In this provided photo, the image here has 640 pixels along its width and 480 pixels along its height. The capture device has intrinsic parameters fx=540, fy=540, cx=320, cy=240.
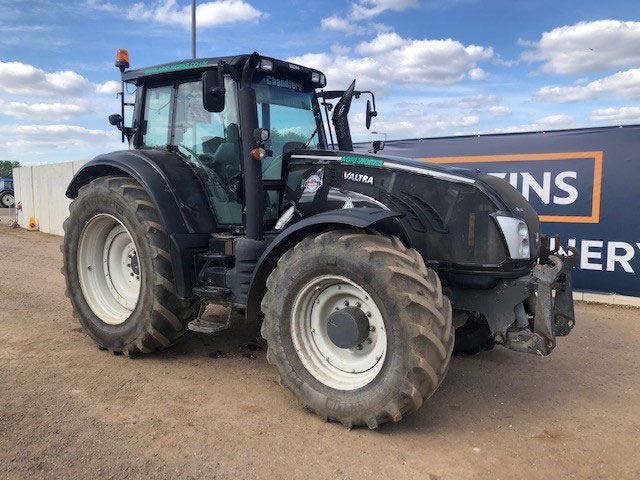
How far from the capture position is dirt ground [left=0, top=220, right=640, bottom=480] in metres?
3.21

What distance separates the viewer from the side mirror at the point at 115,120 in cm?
569

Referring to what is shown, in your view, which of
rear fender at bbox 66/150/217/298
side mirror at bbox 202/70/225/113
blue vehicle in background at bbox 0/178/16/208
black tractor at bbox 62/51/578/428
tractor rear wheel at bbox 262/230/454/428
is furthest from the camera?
blue vehicle in background at bbox 0/178/16/208

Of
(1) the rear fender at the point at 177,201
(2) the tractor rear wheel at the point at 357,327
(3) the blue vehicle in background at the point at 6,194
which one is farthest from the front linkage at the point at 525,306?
(3) the blue vehicle in background at the point at 6,194

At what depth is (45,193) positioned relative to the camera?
17.1 meters

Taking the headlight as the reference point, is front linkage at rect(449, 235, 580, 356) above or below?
below

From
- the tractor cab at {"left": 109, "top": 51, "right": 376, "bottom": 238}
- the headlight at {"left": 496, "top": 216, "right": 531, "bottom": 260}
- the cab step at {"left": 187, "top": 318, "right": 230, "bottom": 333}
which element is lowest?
the cab step at {"left": 187, "top": 318, "right": 230, "bottom": 333}

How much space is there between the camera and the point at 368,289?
361 cm

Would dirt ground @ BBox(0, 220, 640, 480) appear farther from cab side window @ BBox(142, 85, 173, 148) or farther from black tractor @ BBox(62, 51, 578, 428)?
cab side window @ BBox(142, 85, 173, 148)

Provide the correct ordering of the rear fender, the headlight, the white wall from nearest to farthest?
the headlight → the rear fender → the white wall

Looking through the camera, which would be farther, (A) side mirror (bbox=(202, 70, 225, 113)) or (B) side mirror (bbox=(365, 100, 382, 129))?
(B) side mirror (bbox=(365, 100, 382, 129))

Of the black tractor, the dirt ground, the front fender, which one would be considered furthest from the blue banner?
the front fender

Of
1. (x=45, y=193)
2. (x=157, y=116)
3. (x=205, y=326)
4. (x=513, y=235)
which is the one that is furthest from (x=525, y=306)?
(x=45, y=193)

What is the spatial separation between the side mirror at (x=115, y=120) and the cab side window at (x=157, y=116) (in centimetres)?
38

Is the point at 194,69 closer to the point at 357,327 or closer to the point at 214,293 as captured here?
the point at 214,293
